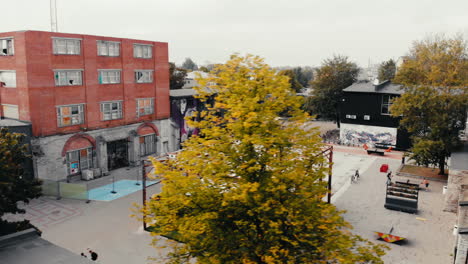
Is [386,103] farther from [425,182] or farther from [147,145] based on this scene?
[147,145]

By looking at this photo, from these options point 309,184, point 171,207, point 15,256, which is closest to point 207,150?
point 171,207

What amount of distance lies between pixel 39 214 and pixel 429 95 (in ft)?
110

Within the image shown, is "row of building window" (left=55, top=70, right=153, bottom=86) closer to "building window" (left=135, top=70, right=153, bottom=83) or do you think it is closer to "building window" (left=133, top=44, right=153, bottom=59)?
"building window" (left=135, top=70, right=153, bottom=83)

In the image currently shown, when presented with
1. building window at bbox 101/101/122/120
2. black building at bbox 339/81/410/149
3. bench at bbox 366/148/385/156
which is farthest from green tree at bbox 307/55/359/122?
building window at bbox 101/101/122/120

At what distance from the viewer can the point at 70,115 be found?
3134 cm

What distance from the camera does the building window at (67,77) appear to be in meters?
30.3

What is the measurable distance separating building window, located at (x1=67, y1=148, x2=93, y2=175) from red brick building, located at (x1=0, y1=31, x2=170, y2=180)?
88mm

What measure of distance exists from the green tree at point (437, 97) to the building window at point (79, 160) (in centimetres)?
2964

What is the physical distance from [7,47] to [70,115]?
722cm

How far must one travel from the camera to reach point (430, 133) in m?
33.6

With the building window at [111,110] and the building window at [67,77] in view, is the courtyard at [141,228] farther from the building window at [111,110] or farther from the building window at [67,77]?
the building window at [67,77]

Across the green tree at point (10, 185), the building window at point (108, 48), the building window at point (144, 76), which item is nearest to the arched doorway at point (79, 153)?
the building window at point (108, 48)

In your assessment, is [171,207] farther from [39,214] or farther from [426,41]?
[426,41]

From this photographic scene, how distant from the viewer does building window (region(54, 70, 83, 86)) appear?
1192 inches
